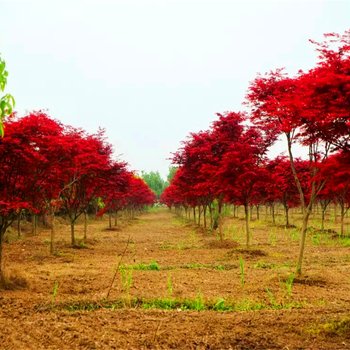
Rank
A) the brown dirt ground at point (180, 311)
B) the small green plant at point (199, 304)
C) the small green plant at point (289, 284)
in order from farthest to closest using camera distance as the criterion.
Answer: the small green plant at point (289, 284), the small green plant at point (199, 304), the brown dirt ground at point (180, 311)

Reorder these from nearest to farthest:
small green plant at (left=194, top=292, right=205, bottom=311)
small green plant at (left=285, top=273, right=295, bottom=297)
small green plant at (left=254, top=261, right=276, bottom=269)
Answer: small green plant at (left=194, top=292, right=205, bottom=311) → small green plant at (left=285, top=273, right=295, bottom=297) → small green plant at (left=254, top=261, right=276, bottom=269)

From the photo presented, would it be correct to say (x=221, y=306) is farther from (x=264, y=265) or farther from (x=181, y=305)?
(x=264, y=265)

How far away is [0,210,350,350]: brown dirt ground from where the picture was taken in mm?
6345

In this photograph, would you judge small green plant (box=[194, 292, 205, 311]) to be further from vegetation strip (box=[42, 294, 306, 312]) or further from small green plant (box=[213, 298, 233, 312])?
small green plant (box=[213, 298, 233, 312])

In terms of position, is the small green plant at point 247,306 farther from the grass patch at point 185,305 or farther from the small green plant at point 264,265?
the small green plant at point 264,265

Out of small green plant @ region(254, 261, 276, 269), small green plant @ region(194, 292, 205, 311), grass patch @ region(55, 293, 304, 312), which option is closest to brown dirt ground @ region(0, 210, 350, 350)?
small green plant @ region(254, 261, 276, 269)

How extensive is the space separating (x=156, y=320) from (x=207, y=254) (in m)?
10.4

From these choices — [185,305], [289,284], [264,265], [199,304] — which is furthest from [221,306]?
[264,265]

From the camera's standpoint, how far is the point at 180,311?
26.4ft

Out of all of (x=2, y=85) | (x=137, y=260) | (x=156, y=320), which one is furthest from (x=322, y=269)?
(x=2, y=85)

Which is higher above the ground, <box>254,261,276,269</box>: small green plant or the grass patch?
the grass patch

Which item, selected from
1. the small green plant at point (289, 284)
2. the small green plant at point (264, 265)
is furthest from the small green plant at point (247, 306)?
the small green plant at point (264, 265)

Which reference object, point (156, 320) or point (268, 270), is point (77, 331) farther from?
point (268, 270)

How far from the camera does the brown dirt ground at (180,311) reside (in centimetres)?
634
